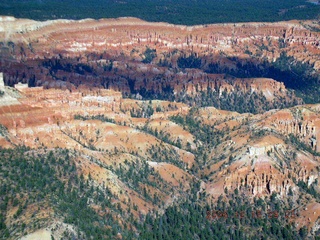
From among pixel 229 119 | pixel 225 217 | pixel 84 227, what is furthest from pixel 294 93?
pixel 84 227

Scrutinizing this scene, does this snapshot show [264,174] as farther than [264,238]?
Yes

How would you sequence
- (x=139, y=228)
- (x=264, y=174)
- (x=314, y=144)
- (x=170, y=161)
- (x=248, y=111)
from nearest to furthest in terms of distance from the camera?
(x=139, y=228) < (x=264, y=174) < (x=170, y=161) < (x=314, y=144) < (x=248, y=111)

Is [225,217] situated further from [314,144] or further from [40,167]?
[314,144]

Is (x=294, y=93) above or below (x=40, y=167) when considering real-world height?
below

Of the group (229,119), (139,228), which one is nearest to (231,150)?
(229,119)

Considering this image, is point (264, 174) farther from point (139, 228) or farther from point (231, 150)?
point (139, 228)

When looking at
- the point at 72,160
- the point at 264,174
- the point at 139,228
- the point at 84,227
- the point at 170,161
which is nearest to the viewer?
the point at 84,227
